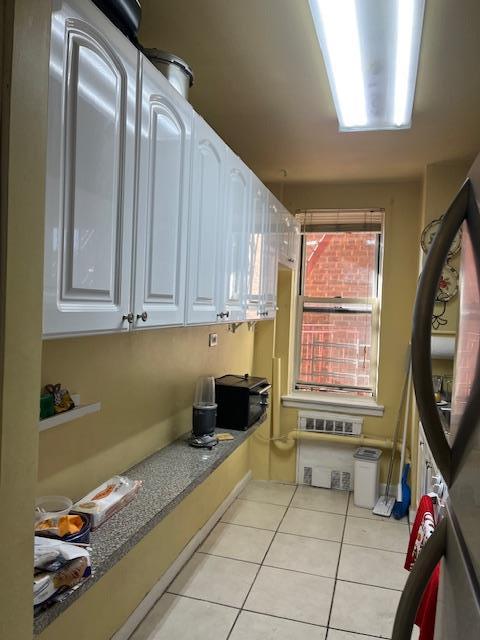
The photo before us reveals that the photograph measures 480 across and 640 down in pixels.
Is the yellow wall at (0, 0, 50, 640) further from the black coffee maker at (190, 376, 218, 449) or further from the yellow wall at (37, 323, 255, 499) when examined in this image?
the black coffee maker at (190, 376, 218, 449)

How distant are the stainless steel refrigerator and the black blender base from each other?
1.72m

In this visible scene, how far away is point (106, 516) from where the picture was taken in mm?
1645

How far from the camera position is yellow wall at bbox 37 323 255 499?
168 centimetres

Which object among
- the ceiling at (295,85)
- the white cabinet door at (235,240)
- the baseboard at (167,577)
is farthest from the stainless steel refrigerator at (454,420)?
the baseboard at (167,577)

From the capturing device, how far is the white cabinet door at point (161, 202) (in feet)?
4.97

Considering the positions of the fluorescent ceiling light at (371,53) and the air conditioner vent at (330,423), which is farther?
the air conditioner vent at (330,423)

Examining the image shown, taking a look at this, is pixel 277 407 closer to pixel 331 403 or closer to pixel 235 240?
pixel 331 403

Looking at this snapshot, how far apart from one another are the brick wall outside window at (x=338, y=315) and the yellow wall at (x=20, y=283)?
3550 mm

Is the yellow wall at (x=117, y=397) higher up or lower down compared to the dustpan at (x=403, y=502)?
higher up

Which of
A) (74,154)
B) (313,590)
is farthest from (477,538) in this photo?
(313,590)

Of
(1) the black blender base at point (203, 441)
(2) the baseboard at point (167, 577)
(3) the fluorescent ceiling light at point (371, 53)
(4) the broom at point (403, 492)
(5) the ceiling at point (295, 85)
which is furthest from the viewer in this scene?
(4) the broom at point (403, 492)

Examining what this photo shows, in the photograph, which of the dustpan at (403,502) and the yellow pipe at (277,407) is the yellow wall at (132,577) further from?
the dustpan at (403,502)

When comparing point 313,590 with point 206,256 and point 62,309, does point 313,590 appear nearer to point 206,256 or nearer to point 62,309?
point 206,256

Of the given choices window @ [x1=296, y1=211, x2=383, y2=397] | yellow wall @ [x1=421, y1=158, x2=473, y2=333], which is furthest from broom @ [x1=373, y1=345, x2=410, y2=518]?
yellow wall @ [x1=421, y1=158, x2=473, y2=333]
